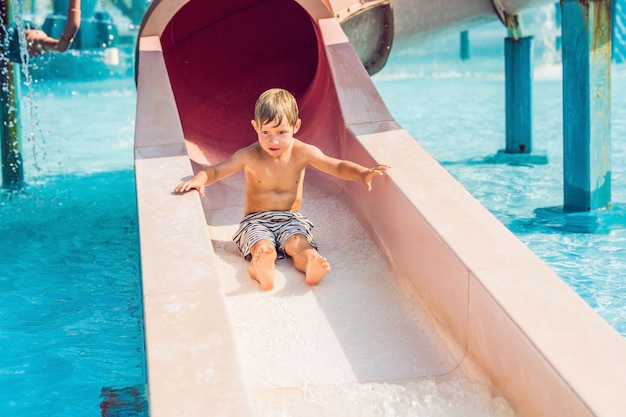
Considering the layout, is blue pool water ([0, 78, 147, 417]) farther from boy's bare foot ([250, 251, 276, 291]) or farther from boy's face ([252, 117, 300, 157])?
boy's face ([252, 117, 300, 157])

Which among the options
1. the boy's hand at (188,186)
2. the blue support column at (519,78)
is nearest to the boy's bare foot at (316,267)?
the boy's hand at (188,186)

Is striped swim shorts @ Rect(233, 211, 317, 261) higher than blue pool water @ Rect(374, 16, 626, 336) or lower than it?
higher

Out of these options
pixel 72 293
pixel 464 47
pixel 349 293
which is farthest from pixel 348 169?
pixel 464 47

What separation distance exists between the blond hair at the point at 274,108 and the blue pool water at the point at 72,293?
104 cm

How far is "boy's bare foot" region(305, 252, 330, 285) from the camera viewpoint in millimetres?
2873

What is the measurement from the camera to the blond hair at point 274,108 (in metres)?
2.99

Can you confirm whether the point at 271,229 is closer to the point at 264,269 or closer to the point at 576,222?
the point at 264,269

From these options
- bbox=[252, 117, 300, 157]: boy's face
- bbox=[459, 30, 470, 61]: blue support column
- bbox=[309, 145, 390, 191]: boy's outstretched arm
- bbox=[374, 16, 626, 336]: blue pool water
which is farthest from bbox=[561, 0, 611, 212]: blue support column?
bbox=[459, 30, 470, 61]: blue support column

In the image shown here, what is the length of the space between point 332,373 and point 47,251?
291 cm

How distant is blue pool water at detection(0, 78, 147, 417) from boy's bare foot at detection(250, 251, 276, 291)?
0.54 m

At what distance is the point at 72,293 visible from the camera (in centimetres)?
411

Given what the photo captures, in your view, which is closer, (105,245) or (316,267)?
(316,267)

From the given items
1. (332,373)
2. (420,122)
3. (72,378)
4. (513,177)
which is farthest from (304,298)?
(420,122)

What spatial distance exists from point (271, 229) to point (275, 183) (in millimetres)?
198
